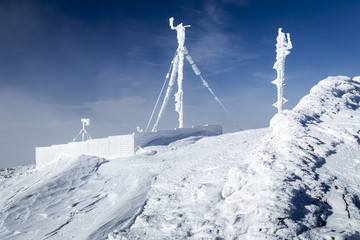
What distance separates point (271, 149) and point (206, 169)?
2.21 meters

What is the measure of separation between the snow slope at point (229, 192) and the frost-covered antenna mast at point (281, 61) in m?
3.66

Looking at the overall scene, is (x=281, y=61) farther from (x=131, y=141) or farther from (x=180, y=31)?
(x=131, y=141)

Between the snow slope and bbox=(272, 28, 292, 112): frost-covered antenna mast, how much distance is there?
366cm

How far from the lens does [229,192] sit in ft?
22.0

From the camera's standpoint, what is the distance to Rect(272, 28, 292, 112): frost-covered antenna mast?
690 inches

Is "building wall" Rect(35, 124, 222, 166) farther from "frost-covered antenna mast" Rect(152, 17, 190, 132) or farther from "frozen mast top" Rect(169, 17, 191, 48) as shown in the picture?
"frozen mast top" Rect(169, 17, 191, 48)

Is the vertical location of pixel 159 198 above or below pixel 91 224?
above

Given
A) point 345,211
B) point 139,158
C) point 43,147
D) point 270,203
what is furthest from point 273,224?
point 43,147

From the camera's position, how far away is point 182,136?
1767 centimetres

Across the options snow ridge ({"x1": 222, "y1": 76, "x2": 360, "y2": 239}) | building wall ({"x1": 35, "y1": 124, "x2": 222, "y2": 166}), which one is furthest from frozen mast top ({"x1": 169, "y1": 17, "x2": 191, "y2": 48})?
snow ridge ({"x1": 222, "y1": 76, "x2": 360, "y2": 239})

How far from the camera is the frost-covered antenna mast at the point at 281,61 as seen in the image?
690 inches

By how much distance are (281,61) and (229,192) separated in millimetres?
13305

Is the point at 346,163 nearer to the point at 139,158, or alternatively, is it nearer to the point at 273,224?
the point at 273,224

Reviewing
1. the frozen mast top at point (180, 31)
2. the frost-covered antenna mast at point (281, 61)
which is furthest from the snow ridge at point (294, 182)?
the frozen mast top at point (180, 31)
